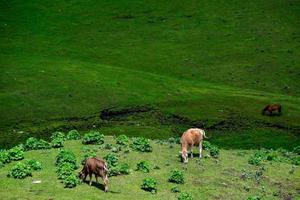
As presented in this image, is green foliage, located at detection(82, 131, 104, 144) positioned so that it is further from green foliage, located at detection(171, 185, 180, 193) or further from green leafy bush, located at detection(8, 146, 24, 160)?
green foliage, located at detection(171, 185, 180, 193)

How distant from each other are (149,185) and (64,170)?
14.0 ft

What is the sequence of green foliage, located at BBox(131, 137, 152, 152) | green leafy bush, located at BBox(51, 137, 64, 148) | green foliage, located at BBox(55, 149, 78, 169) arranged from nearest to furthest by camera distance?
green foliage, located at BBox(55, 149, 78, 169), green foliage, located at BBox(131, 137, 152, 152), green leafy bush, located at BBox(51, 137, 64, 148)

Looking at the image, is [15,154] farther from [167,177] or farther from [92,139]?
[167,177]

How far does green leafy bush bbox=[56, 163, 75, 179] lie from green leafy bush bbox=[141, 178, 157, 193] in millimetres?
3672

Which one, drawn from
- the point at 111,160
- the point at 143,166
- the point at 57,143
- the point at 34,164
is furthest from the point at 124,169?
the point at 57,143

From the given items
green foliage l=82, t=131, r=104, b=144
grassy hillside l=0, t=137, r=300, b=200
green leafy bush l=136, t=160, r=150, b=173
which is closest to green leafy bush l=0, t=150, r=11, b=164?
grassy hillside l=0, t=137, r=300, b=200

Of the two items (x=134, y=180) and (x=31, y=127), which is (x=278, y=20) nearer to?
(x=31, y=127)

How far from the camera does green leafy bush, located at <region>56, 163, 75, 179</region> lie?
26.4 meters

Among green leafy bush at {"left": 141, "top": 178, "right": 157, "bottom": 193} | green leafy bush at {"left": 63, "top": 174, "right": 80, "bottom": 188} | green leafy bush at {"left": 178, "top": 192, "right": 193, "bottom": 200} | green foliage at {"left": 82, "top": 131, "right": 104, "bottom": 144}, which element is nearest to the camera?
green leafy bush at {"left": 178, "top": 192, "right": 193, "bottom": 200}

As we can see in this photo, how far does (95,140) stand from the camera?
3500cm

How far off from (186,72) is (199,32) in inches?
727

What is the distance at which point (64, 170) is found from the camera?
26.5m

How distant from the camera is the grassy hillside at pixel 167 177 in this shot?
81.7 ft

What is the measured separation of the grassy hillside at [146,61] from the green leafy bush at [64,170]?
2640cm
